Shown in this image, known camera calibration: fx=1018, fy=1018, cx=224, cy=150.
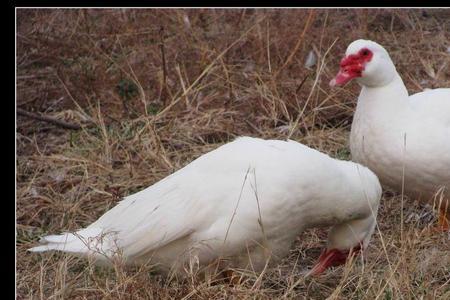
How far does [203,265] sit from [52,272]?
37.8 inches

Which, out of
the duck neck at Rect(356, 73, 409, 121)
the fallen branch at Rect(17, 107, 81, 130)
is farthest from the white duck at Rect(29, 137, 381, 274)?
the fallen branch at Rect(17, 107, 81, 130)

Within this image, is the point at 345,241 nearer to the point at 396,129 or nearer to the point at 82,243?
the point at 396,129

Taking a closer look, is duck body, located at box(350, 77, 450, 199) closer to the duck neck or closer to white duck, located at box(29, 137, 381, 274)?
the duck neck

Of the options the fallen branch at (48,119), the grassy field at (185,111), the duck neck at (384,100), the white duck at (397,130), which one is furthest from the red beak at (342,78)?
the fallen branch at (48,119)

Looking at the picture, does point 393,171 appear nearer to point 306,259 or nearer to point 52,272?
point 306,259

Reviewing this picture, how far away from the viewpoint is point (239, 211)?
13.5 ft

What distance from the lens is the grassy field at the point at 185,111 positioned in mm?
4465

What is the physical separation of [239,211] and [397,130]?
121 centimetres

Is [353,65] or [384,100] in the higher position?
[353,65]

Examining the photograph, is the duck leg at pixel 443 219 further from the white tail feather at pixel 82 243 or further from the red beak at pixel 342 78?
the white tail feather at pixel 82 243

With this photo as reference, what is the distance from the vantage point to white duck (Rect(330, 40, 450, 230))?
4.87m

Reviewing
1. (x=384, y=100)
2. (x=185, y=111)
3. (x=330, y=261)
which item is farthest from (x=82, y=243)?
(x=185, y=111)

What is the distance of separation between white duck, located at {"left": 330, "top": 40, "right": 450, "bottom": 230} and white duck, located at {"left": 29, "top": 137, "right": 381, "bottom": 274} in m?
0.49

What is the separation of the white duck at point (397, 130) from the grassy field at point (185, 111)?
11.5 inches
